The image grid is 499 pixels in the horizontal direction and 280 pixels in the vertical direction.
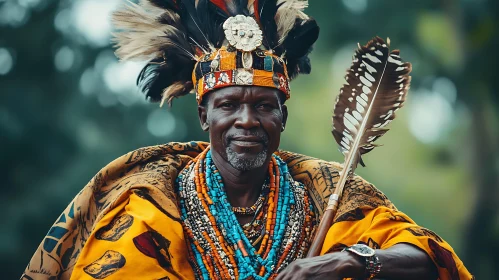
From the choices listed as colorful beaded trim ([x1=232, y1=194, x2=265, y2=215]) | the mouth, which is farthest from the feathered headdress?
colorful beaded trim ([x1=232, y1=194, x2=265, y2=215])

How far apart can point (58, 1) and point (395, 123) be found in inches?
255

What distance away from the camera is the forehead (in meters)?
4.71

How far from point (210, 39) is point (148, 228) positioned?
1183 mm

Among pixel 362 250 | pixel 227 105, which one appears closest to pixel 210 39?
pixel 227 105

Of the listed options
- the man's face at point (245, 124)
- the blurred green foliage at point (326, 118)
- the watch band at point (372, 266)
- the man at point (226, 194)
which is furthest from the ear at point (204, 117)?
the blurred green foliage at point (326, 118)

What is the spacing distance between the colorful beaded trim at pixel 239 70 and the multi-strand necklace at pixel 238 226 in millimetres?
432

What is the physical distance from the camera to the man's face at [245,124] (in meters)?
4.67

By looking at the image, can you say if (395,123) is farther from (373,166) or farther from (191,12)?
(191,12)

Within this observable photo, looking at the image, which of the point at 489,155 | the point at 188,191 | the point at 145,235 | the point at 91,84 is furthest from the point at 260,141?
the point at 489,155

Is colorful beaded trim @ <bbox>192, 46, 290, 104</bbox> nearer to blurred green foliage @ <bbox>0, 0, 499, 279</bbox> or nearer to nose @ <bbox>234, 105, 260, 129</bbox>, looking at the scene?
nose @ <bbox>234, 105, 260, 129</bbox>

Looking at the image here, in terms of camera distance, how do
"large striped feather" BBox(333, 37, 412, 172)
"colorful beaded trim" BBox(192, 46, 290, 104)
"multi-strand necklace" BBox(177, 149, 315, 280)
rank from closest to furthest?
"multi-strand necklace" BBox(177, 149, 315, 280), "colorful beaded trim" BBox(192, 46, 290, 104), "large striped feather" BBox(333, 37, 412, 172)

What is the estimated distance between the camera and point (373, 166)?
1620 cm

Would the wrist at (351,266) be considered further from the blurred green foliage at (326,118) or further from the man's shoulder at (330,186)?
the blurred green foliage at (326,118)

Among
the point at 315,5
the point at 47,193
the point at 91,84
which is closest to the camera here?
the point at 47,193
